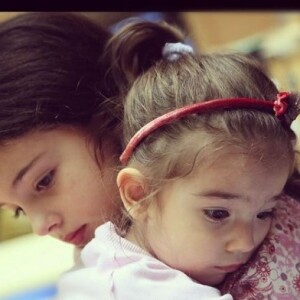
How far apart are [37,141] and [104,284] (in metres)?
0.23

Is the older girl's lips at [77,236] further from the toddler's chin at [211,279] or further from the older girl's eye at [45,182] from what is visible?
the toddler's chin at [211,279]

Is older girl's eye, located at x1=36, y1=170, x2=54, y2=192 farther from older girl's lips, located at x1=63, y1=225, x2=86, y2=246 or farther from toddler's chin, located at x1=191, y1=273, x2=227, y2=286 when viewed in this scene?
toddler's chin, located at x1=191, y1=273, x2=227, y2=286

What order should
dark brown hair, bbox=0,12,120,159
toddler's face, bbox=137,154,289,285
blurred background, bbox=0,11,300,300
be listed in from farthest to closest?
blurred background, bbox=0,11,300,300, dark brown hair, bbox=0,12,120,159, toddler's face, bbox=137,154,289,285

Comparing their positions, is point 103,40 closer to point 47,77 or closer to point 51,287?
point 47,77

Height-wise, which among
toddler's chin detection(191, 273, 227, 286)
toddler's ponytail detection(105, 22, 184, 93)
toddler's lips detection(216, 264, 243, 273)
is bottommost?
toddler's chin detection(191, 273, 227, 286)

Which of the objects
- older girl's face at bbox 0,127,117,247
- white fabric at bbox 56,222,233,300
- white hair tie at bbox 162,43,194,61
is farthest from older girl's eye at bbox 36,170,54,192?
white hair tie at bbox 162,43,194,61

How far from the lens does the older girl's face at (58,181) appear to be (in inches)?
30.1

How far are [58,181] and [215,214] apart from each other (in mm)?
255

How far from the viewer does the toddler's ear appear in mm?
662

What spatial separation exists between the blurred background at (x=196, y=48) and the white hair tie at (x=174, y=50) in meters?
0.13

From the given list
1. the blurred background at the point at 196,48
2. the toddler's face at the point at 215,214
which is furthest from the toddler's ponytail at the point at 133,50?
the toddler's face at the point at 215,214

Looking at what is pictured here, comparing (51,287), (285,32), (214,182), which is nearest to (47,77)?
(214,182)

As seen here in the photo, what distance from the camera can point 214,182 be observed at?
615mm

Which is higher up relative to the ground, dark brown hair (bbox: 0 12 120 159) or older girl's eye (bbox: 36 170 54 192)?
dark brown hair (bbox: 0 12 120 159)
